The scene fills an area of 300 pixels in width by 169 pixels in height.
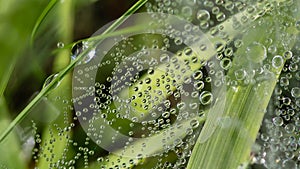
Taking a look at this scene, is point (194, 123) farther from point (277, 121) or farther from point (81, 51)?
point (81, 51)

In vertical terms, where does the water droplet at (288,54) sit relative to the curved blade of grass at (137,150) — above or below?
above

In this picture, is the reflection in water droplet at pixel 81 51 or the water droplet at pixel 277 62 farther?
the reflection in water droplet at pixel 81 51

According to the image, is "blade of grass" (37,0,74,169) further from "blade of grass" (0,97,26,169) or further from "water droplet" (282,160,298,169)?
"water droplet" (282,160,298,169)

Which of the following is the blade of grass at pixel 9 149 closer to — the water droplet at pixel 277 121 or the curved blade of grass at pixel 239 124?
the curved blade of grass at pixel 239 124

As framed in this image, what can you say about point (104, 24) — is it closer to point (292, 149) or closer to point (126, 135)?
point (126, 135)

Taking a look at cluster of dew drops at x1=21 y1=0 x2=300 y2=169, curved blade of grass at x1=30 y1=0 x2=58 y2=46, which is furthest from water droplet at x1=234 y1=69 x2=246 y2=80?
curved blade of grass at x1=30 y1=0 x2=58 y2=46

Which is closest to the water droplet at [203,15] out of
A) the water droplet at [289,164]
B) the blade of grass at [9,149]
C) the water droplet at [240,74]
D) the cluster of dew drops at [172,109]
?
the cluster of dew drops at [172,109]

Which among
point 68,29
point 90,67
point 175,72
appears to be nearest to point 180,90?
point 175,72
